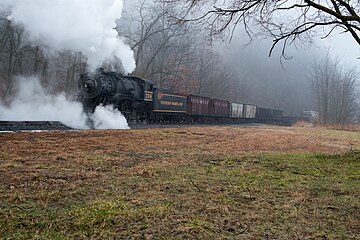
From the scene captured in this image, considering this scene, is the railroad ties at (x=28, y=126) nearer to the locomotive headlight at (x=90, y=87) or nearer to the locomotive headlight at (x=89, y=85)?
the locomotive headlight at (x=90, y=87)

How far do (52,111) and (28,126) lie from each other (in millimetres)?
3711

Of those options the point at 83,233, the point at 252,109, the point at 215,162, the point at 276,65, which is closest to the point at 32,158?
the point at 215,162

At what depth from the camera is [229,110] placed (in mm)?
39562

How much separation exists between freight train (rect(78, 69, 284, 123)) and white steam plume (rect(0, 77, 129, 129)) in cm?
74

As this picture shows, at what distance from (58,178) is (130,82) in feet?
54.7

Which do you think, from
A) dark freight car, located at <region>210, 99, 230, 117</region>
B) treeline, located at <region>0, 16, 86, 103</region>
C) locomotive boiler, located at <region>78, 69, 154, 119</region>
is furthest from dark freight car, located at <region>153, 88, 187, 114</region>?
dark freight car, located at <region>210, 99, 230, 117</region>

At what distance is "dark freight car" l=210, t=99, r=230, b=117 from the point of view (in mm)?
35688

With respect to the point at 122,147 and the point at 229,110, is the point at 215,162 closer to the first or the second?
the point at 122,147

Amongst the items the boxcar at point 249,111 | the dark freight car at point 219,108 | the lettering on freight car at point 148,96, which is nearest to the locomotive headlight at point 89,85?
the lettering on freight car at point 148,96

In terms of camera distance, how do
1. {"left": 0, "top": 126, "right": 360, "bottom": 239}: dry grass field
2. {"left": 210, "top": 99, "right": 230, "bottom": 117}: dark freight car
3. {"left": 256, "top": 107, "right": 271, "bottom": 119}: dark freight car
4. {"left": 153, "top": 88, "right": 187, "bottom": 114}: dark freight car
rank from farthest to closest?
{"left": 256, "top": 107, "right": 271, "bottom": 119}: dark freight car, {"left": 210, "top": 99, "right": 230, "bottom": 117}: dark freight car, {"left": 153, "top": 88, "right": 187, "bottom": 114}: dark freight car, {"left": 0, "top": 126, "right": 360, "bottom": 239}: dry grass field

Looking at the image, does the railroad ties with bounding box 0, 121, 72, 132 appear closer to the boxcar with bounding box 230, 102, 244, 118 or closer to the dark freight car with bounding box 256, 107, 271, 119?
the boxcar with bounding box 230, 102, 244, 118

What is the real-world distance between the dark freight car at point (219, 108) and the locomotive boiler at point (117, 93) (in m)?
12.8

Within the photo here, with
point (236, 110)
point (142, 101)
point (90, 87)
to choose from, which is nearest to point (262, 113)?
point (236, 110)

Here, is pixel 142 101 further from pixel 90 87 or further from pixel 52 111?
pixel 52 111
